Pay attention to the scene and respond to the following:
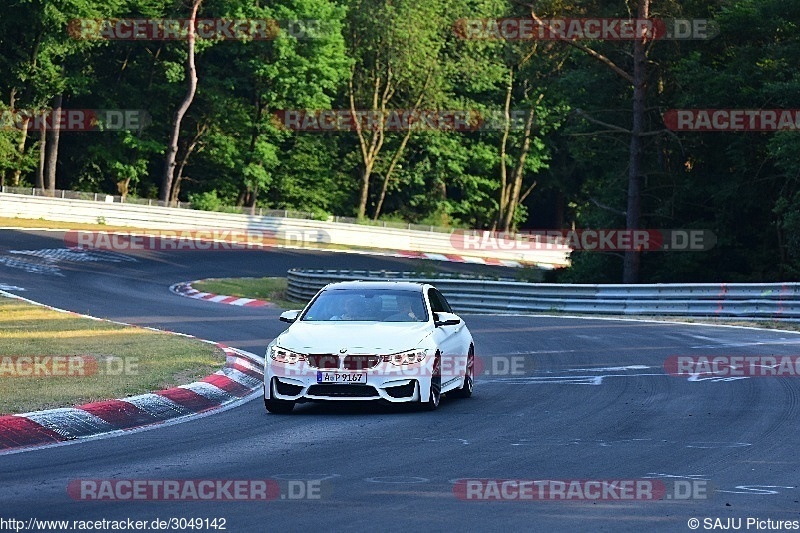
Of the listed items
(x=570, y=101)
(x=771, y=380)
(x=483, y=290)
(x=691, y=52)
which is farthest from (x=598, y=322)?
(x=570, y=101)

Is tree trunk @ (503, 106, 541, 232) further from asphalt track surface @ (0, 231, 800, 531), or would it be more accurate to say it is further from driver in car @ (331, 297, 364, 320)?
driver in car @ (331, 297, 364, 320)

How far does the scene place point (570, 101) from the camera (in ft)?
147

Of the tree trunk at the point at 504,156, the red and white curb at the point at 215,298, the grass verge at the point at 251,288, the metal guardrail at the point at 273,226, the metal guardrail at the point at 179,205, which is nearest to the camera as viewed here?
the red and white curb at the point at 215,298

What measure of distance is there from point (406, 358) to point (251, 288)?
2536cm

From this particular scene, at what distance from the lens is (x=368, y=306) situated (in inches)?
585

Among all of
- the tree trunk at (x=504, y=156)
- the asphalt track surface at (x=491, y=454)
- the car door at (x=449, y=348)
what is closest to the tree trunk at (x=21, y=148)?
the tree trunk at (x=504, y=156)

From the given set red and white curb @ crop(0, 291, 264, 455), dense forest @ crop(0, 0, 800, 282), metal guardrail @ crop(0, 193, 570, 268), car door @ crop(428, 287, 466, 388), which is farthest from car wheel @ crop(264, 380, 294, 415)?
metal guardrail @ crop(0, 193, 570, 268)

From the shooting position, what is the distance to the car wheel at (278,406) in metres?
13.6

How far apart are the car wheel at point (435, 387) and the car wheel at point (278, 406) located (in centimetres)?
139

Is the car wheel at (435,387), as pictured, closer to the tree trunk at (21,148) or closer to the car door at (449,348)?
the car door at (449,348)

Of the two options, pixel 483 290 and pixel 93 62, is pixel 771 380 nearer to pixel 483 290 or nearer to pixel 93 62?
pixel 483 290

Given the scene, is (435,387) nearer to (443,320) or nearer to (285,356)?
(443,320)

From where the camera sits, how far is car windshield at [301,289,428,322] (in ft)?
48.3

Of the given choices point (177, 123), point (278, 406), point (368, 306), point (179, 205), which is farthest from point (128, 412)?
point (177, 123)
